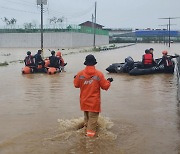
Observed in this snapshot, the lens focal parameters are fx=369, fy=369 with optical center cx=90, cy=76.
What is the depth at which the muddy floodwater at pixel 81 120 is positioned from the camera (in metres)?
6.70

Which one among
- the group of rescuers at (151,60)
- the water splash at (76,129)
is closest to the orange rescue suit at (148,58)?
the group of rescuers at (151,60)

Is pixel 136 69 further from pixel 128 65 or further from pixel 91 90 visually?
pixel 91 90

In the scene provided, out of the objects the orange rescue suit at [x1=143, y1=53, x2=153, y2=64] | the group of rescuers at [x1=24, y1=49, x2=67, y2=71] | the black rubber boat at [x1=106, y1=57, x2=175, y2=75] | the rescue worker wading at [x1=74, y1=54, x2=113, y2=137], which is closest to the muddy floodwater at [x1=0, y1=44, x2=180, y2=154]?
the rescue worker wading at [x1=74, y1=54, x2=113, y2=137]

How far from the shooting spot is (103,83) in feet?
23.4

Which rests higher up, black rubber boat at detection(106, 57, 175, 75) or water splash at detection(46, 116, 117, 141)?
black rubber boat at detection(106, 57, 175, 75)

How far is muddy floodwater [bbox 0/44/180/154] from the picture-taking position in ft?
22.0

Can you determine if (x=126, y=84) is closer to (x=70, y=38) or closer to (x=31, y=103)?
(x=31, y=103)

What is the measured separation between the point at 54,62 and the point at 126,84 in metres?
5.67

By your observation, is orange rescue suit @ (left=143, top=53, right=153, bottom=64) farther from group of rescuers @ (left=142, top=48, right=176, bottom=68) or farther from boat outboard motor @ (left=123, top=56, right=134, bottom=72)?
boat outboard motor @ (left=123, top=56, right=134, bottom=72)

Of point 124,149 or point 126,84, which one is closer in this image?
point 124,149

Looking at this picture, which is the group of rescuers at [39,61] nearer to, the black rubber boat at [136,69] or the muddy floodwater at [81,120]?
the black rubber boat at [136,69]

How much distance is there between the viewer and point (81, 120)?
816 cm

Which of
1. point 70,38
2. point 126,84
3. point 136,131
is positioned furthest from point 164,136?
point 70,38

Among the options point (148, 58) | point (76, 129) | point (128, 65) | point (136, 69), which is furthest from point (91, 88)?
point (128, 65)
